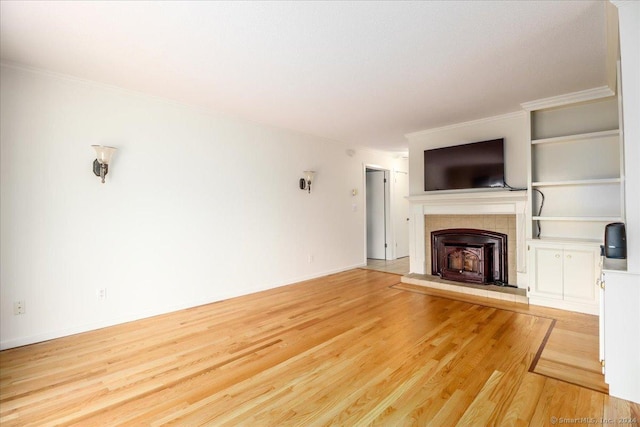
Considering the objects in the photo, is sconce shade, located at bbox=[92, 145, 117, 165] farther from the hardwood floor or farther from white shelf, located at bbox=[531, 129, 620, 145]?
white shelf, located at bbox=[531, 129, 620, 145]

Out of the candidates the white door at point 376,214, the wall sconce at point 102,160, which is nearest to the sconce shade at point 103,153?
the wall sconce at point 102,160

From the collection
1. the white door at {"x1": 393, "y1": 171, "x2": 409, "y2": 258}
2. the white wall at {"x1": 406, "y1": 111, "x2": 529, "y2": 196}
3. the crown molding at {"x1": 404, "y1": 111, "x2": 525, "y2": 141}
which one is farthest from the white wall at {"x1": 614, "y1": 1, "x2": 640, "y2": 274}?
the white door at {"x1": 393, "y1": 171, "x2": 409, "y2": 258}

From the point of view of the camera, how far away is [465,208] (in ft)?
15.2

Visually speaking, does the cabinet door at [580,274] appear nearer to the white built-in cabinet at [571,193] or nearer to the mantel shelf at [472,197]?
the white built-in cabinet at [571,193]

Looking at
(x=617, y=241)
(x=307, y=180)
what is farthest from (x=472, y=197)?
(x=307, y=180)

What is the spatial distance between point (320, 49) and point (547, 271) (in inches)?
139

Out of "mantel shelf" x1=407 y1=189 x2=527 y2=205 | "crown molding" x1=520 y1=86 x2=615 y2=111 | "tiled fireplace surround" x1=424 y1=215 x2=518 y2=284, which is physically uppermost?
"crown molding" x1=520 y1=86 x2=615 y2=111

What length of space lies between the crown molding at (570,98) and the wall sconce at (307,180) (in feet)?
9.98

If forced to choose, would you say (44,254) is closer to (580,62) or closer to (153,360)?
(153,360)

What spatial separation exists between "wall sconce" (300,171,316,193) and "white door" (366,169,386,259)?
221 cm

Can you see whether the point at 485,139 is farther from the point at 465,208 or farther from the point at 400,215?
the point at 400,215

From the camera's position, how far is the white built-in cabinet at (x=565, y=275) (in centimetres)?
336

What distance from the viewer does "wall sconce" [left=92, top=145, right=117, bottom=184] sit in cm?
307

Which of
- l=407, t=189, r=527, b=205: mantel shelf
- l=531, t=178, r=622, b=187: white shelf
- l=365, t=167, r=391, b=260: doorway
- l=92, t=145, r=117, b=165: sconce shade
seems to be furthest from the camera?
l=365, t=167, r=391, b=260: doorway
